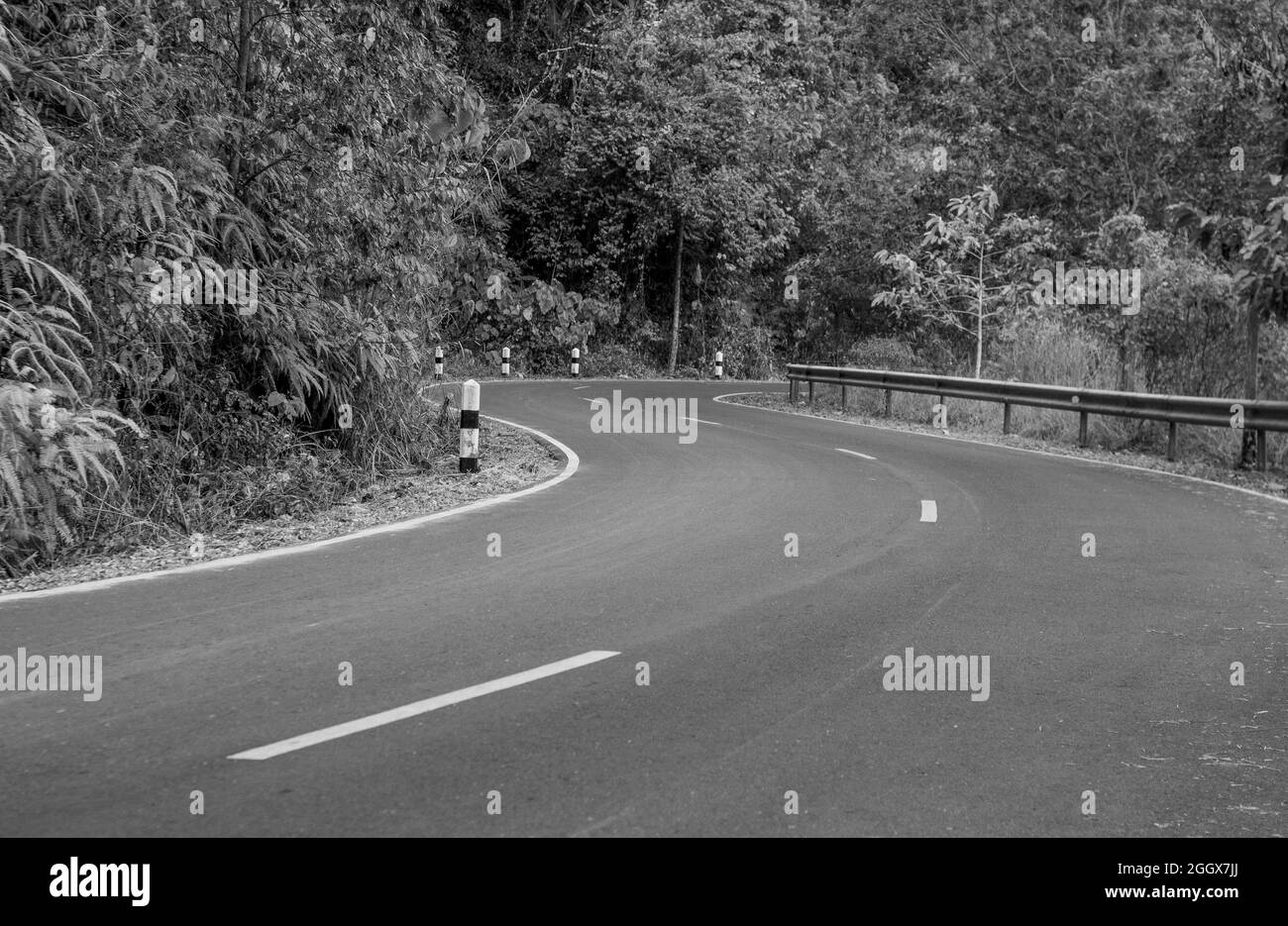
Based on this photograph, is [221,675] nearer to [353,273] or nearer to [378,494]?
[378,494]

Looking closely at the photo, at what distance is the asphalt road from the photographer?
15.9 ft

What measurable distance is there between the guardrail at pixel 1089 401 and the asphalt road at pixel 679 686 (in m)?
6.07

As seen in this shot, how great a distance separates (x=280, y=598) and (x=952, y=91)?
31.2 meters

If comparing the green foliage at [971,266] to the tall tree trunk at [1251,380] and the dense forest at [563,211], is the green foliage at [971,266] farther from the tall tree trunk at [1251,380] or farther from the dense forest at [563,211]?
the tall tree trunk at [1251,380]

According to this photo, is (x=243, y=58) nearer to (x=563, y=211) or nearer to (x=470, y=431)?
(x=470, y=431)

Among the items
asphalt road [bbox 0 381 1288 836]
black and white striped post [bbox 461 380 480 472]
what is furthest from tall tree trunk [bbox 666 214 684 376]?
asphalt road [bbox 0 381 1288 836]

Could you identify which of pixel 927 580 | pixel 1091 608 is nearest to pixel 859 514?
pixel 927 580

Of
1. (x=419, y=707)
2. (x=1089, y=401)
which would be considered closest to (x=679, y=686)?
(x=419, y=707)

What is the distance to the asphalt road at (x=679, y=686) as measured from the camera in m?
4.86

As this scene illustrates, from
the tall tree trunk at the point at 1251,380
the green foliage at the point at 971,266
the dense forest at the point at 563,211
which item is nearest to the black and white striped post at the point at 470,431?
the dense forest at the point at 563,211

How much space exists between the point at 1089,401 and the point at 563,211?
23415 millimetres

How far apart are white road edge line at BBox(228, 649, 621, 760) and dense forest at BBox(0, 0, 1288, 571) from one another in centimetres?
437

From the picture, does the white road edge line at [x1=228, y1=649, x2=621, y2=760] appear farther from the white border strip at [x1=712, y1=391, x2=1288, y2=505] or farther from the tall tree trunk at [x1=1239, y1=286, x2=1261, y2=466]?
the tall tree trunk at [x1=1239, y1=286, x2=1261, y2=466]
